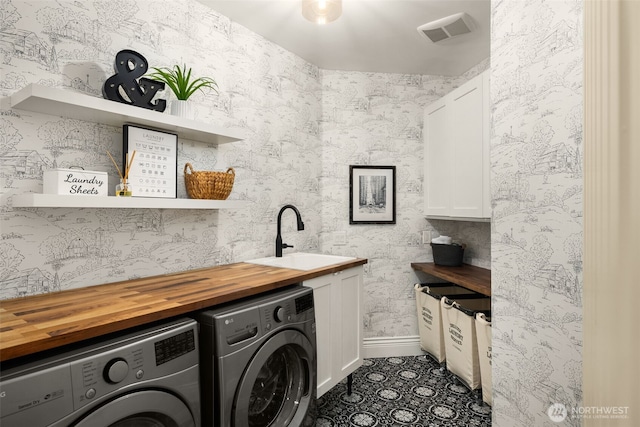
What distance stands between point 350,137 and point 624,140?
95.5 inches

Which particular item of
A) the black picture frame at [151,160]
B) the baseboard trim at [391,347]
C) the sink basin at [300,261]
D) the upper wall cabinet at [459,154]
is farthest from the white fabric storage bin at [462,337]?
the black picture frame at [151,160]

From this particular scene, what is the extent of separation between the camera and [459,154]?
2.68 meters

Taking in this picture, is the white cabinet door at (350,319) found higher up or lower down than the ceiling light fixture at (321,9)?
lower down

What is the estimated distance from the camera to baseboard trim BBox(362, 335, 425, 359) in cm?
318

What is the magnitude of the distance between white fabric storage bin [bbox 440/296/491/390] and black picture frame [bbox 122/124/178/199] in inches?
81.1

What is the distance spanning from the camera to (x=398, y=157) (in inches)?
130

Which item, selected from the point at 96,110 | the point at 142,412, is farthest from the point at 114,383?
the point at 96,110

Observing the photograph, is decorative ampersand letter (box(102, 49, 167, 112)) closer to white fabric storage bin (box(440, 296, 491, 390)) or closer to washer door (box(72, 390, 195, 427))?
washer door (box(72, 390, 195, 427))

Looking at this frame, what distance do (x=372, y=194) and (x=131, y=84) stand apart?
7.12 feet

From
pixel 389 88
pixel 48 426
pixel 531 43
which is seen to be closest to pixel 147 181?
pixel 48 426

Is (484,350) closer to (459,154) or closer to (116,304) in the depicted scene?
(459,154)

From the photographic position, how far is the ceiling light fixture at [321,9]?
1992mm

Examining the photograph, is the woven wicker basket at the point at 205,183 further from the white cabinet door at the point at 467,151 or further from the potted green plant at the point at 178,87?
the white cabinet door at the point at 467,151

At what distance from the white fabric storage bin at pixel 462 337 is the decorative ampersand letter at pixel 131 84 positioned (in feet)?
7.63
